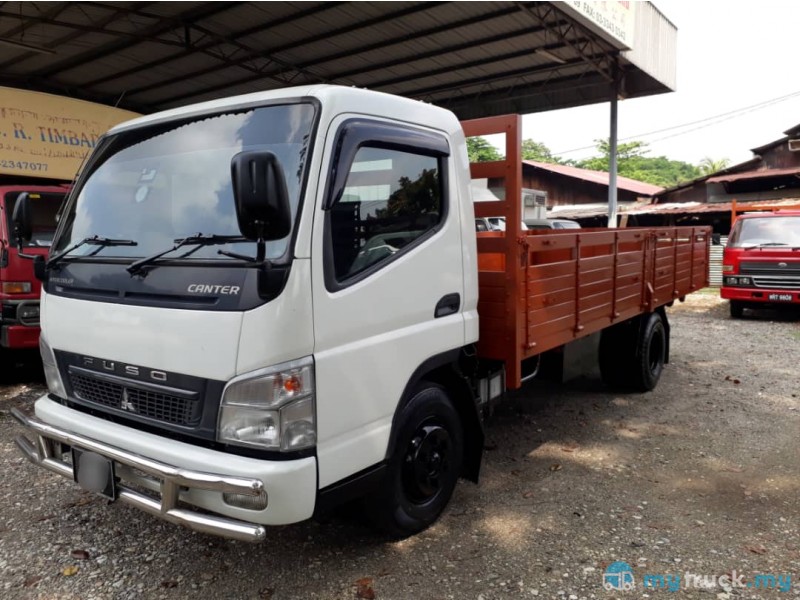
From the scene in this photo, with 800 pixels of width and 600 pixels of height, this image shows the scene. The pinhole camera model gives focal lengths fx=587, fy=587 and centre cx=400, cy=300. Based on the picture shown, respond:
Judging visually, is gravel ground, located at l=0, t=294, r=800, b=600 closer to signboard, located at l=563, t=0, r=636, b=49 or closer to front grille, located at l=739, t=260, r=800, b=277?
front grille, located at l=739, t=260, r=800, b=277

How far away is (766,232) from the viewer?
11.2 metres

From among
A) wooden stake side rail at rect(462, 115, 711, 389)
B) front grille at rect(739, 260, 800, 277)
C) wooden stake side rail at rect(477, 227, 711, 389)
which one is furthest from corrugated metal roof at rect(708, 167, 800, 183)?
wooden stake side rail at rect(462, 115, 711, 389)

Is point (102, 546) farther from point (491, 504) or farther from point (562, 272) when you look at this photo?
point (562, 272)

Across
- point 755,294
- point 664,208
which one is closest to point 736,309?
point 755,294

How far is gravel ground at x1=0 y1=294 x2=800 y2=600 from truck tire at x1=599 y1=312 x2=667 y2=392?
81 cm

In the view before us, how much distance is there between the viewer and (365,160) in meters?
2.76

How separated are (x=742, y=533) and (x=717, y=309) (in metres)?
10.9

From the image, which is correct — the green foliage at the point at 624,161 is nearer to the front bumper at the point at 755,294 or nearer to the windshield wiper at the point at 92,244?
the front bumper at the point at 755,294

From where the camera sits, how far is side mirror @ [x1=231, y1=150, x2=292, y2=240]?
2133 millimetres

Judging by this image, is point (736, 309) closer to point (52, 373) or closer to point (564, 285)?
point (564, 285)

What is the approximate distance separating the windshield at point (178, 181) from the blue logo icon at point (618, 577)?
221cm

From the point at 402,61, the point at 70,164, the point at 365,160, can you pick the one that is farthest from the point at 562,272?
the point at 402,61

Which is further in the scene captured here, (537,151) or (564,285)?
(537,151)

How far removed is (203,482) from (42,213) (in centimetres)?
528
